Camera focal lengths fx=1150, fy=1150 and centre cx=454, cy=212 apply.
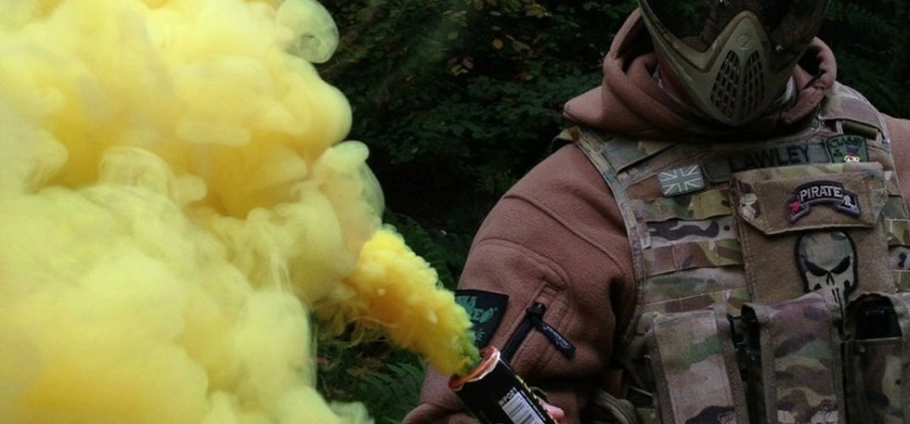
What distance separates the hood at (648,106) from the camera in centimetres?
206

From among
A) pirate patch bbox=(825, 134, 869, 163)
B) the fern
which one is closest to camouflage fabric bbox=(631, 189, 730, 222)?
pirate patch bbox=(825, 134, 869, 163)

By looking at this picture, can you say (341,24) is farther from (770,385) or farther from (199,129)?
(199,129)

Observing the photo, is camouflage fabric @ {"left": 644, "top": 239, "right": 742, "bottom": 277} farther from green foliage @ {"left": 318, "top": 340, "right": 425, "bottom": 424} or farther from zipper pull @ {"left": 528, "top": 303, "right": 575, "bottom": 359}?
green foliage @ {"left": 318, "top": 340, "right": 425, "bottom": 424}

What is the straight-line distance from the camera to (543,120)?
434 cm

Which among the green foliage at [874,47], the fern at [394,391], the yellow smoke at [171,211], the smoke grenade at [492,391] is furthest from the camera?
the green foliage at [874,47]

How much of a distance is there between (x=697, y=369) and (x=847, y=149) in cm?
51

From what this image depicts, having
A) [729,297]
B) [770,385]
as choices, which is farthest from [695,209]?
[770,385]

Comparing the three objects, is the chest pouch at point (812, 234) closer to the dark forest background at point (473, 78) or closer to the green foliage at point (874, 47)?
the dark forest background at point (473, 78)

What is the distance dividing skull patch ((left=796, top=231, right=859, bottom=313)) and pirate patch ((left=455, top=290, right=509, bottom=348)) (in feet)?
1.73

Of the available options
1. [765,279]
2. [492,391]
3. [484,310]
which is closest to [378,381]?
[484,310]

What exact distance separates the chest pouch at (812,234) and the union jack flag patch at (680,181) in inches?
2.5

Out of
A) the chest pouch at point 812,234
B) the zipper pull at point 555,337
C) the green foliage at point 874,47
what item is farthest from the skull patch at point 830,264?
the green foliage at point 874,47

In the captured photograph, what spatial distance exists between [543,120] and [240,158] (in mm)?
3595

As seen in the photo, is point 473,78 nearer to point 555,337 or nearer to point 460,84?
point 460,84
